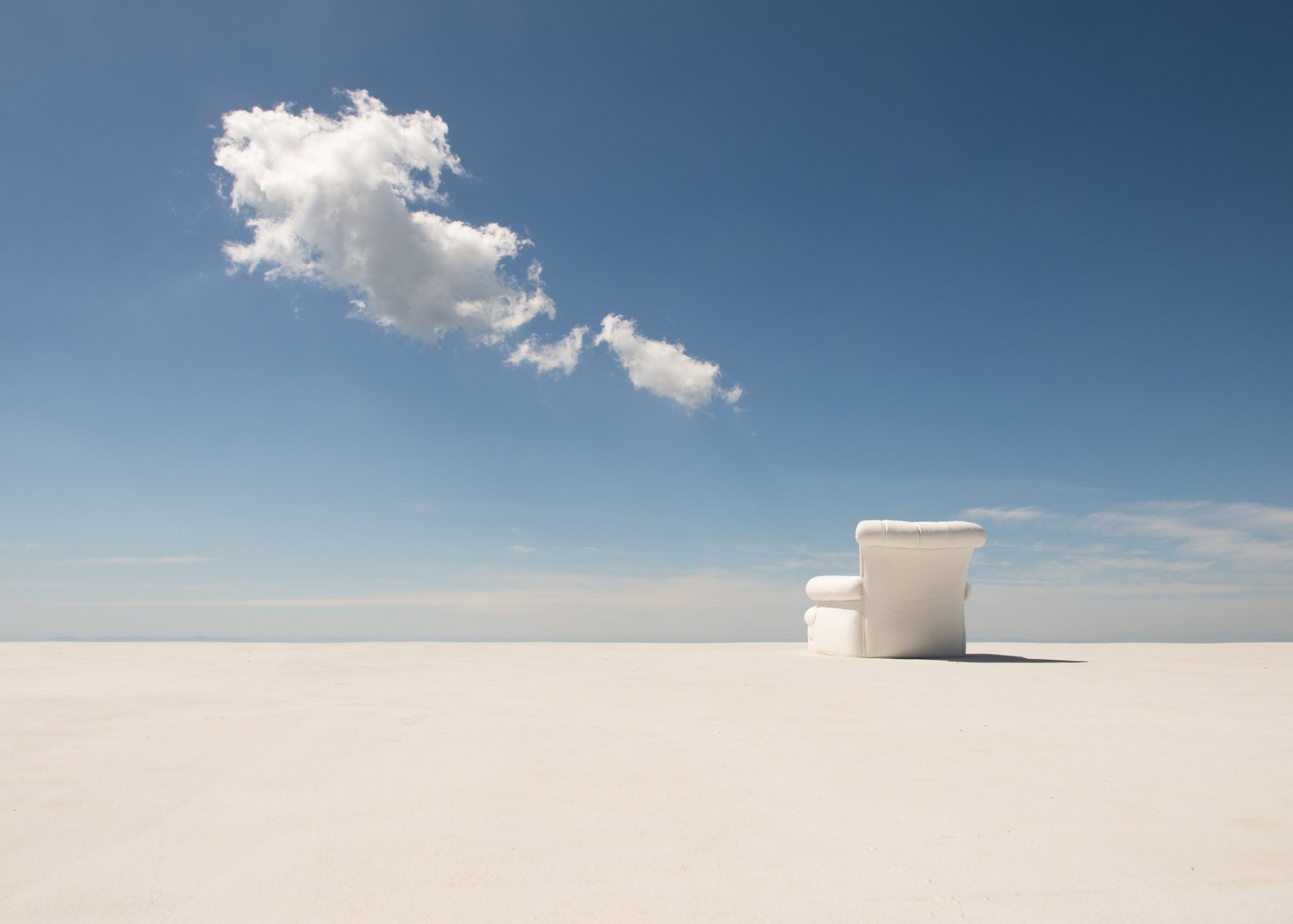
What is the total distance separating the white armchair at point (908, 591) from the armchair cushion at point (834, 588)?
1 cm

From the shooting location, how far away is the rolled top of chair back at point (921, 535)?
35.1ft
